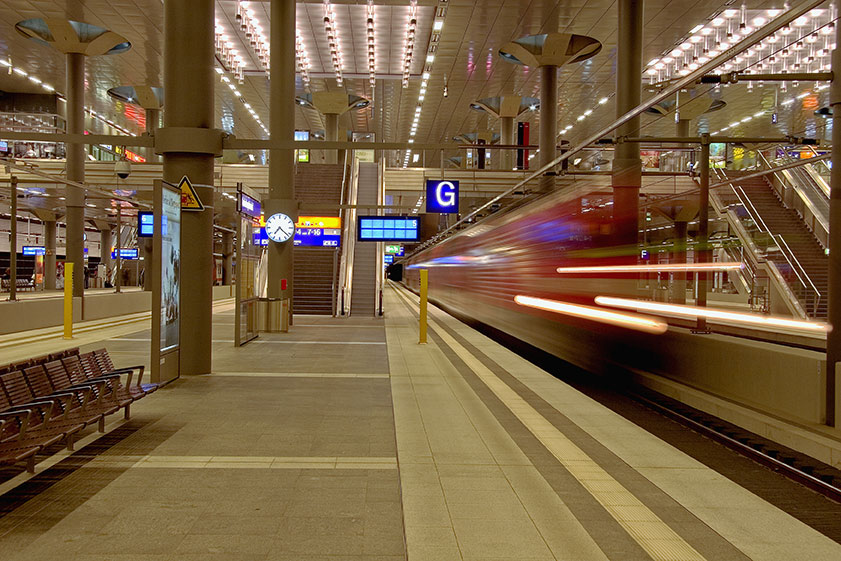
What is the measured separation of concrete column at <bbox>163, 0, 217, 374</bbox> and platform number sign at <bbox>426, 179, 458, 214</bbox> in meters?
12.2

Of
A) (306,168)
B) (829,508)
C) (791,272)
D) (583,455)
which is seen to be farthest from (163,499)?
(306,168)

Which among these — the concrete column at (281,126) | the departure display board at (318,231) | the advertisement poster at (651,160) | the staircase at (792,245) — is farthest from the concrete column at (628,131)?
the departure display board at (318,231)

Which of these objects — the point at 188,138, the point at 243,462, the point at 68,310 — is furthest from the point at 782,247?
the point at 68,310

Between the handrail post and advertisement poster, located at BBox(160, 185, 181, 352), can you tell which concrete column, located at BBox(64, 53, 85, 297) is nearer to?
the handrail post

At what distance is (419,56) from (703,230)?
68.4 feet

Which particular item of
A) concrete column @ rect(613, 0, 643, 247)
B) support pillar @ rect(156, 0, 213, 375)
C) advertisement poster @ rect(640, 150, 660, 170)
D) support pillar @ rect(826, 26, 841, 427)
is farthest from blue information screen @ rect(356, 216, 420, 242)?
support pillar @ rect(826, 26, 841, 427)

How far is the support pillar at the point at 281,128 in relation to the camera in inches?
742

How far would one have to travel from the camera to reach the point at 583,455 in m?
6.18

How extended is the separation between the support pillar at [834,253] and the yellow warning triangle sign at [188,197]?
807 centimetres

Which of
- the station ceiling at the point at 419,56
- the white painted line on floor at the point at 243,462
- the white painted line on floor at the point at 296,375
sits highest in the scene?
the station ceiling at the point at 419,56

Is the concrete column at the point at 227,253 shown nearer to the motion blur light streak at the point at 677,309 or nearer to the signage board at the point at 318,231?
the signage board at the point at 318,231

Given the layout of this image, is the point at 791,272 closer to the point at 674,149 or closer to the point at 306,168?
the point at 674,149

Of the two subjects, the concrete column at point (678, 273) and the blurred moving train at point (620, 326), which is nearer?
the blurred moving train at point (620, 326)

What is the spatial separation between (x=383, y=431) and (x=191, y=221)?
16.6 ft
